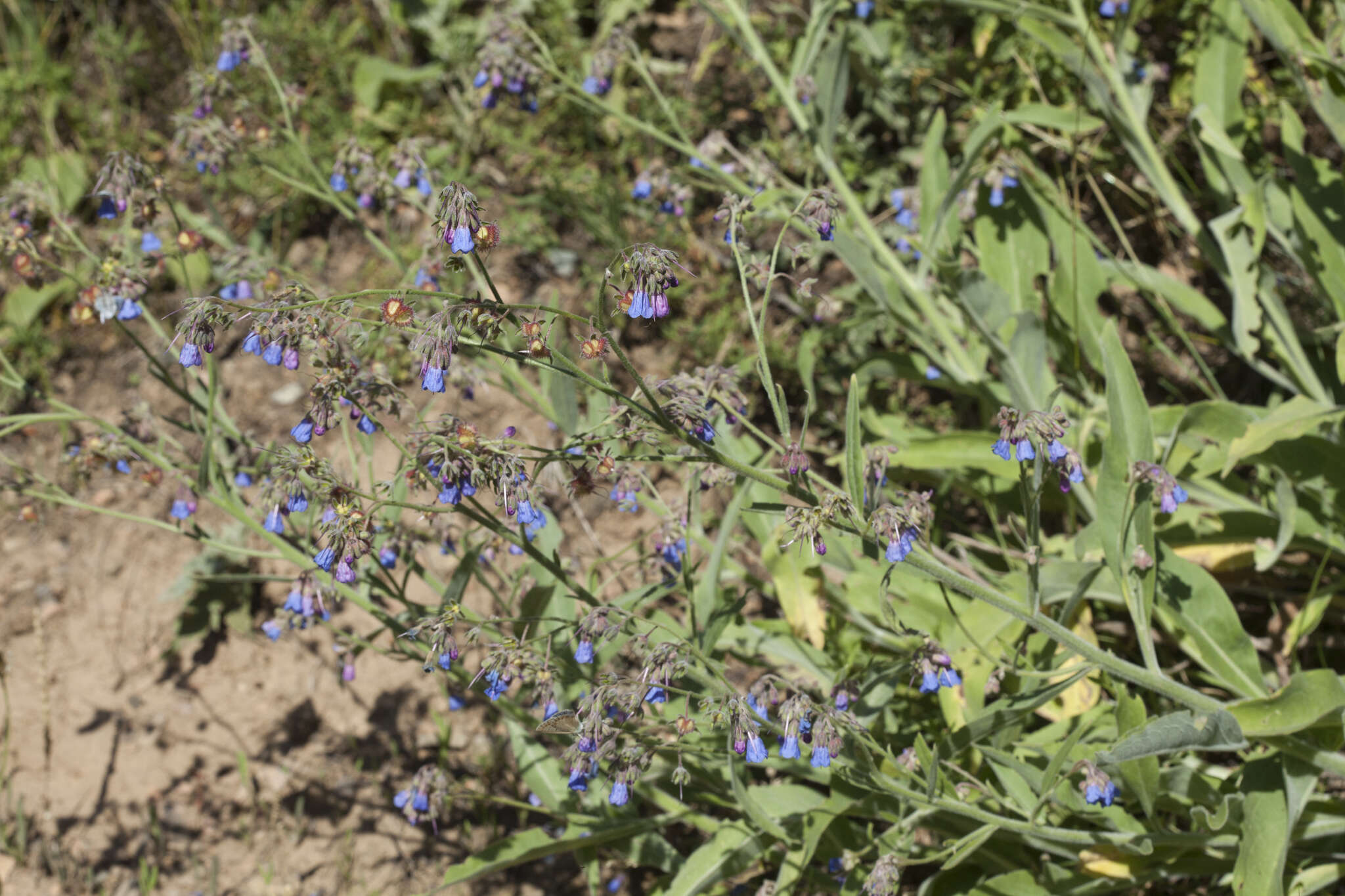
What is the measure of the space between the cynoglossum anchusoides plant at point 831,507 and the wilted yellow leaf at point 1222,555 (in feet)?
0.19

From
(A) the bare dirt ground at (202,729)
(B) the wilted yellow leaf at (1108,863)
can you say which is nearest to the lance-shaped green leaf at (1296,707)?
(B) the wilted yellow leaf at (1108,863)

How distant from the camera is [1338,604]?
13.3 ft

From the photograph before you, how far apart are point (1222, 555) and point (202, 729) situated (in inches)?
171

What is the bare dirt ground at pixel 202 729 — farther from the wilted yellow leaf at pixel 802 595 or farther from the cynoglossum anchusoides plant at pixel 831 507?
the wilted yellow leaf at pixel 802 595

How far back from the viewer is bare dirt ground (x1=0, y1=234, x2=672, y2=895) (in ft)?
14.7

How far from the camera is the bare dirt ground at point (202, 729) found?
4.47 metres

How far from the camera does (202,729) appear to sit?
194 inches

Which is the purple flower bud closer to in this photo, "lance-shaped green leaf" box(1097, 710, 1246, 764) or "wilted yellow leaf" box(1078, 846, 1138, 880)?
"lance-shaped green leaf" box(1097, 710, 1246, 764)

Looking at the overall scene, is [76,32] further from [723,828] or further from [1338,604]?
[1338,604]

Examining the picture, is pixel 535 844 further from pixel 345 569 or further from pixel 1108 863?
pixel 1108 863

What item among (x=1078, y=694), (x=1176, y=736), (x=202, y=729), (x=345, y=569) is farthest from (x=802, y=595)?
(x=202, y=729)

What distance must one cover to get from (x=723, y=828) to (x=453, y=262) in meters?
2.04

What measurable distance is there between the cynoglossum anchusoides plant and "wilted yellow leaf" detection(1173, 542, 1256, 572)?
58 millimetres

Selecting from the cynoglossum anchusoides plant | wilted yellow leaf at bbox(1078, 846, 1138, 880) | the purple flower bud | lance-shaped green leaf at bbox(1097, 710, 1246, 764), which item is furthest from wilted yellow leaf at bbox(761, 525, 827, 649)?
the purple flower bud
